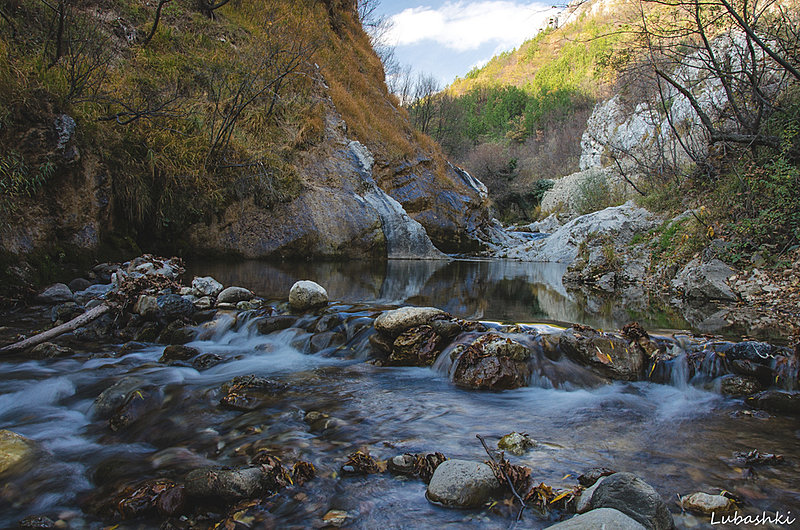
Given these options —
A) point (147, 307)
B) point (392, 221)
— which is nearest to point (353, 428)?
point (147, 307)

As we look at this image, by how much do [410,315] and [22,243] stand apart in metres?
4.59

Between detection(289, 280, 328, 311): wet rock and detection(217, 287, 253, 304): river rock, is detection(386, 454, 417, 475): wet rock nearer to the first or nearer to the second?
detection(289, 280, 328, 311): wet rock

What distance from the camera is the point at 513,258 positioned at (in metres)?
15.4

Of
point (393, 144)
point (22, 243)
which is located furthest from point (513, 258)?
point (22, 243)

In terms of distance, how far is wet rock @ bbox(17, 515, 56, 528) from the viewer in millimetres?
1499

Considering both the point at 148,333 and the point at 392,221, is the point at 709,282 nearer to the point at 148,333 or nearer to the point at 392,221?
the point at 148,333

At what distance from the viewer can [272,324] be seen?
13.8ft

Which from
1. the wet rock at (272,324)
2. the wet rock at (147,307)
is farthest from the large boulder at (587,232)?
the wet rock at (147,307)

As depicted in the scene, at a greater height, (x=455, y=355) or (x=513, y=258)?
(x=513, y=258)

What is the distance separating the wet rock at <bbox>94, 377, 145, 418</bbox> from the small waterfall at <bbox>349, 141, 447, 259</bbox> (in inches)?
348

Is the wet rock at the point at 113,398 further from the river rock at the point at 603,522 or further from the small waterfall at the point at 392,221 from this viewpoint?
the small waterfall at the point at 392,221

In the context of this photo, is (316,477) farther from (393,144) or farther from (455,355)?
(393,144)

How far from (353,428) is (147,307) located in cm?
295

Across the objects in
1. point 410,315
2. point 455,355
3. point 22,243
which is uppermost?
point 22,243
